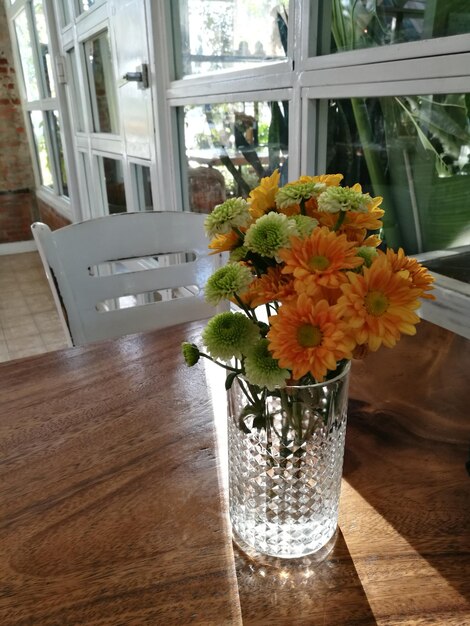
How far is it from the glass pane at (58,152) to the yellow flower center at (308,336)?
153 inches

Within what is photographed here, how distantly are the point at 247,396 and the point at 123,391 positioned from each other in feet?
1.16

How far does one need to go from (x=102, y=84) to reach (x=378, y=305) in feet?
8.93

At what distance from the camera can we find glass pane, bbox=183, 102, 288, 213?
1440 mm

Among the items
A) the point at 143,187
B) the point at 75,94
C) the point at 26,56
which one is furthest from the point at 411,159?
the point at 26,56

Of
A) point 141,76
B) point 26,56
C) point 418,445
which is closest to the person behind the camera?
point 418,445

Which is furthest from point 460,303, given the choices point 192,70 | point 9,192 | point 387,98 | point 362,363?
point 9,192

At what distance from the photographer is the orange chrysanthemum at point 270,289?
0.39 metres

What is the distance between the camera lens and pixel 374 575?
1.53 feet

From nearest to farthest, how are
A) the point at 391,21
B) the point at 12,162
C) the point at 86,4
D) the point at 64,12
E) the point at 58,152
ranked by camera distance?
1. the point at 391,21
2. the point at 86,4
3. the point at 64,12
4. the point at 58,152
5. the point at 12,162

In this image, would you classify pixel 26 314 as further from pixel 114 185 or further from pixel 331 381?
pixel 331 381

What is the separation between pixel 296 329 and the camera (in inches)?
14.5

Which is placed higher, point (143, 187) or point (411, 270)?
point (411, 270)

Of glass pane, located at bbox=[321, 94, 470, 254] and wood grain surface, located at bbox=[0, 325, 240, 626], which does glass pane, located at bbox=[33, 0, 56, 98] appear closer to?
glass pane, located at bbox=[321, 94, 470, 254]

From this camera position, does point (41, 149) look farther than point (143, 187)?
Yes
